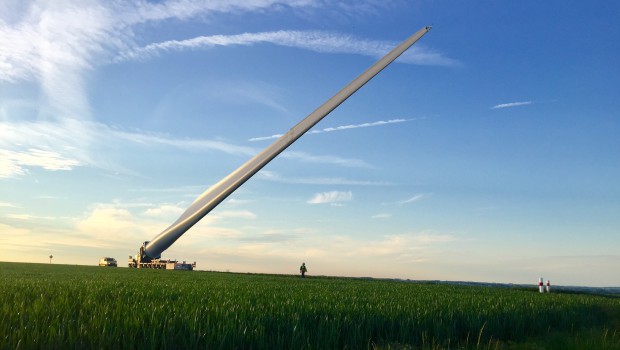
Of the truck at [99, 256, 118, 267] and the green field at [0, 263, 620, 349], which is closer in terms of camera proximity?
the green field at [0, 263, 620, 349]

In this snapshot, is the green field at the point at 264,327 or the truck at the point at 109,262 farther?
the truck at the point at 109,262

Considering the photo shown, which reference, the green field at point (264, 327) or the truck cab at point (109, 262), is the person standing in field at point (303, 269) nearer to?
the green field at point (264, 327)

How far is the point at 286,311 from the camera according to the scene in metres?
9.70

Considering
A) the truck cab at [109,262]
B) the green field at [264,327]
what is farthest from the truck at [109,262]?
the green field at [264,327]

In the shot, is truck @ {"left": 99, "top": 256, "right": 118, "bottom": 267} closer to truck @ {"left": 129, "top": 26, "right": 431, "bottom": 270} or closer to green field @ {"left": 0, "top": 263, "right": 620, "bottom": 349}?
truck @ {"left": 129, "top": 26, "right": 431, "bottom": 270}

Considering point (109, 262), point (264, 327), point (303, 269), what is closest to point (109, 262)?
point (109, 262)

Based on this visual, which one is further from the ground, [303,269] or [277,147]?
[277,147]

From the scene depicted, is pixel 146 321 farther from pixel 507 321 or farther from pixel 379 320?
pixel 507 321

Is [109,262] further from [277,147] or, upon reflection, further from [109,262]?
[277,147]

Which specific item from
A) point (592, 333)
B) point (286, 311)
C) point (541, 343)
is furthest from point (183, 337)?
point (592, 333)

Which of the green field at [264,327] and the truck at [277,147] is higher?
the truck at [277,147]

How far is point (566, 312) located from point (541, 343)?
6.03 m

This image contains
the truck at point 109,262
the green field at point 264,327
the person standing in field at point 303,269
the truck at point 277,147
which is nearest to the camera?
the green field at point 264,327

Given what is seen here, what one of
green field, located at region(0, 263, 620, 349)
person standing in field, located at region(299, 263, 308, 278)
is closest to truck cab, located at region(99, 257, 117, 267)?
person standing in field, located at region(299, 263, 308, 278)
